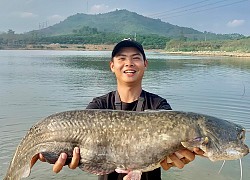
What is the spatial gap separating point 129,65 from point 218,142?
1161mm

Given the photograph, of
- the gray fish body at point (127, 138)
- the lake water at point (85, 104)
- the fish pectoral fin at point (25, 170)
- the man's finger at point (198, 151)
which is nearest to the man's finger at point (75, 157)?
the gray fish body at point (127, 138)

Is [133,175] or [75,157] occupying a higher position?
[75,157]

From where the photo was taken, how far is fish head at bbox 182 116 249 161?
301 cm

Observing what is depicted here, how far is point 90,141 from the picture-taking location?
121 inches

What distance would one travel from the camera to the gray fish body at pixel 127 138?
10.0ft

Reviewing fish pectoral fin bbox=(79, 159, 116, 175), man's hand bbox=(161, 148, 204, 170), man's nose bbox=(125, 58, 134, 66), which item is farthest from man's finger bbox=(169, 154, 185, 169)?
man's nose bbox=(125, 58, 134, 66)

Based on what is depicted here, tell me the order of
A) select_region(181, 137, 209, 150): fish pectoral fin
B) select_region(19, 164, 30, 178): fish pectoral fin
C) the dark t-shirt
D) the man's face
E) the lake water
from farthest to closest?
the lake water → the man's face → the dark t-shirt → select_region(19, 164, 30, 178): fish pectoral fin → select_region(181, 137, 209, 150): fish pectoral fin

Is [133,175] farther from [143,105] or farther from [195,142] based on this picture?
[143,105]

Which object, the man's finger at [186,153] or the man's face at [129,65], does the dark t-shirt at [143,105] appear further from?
the man's finger at [186,153]

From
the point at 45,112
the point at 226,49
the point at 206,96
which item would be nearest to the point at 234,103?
the point at 206,96

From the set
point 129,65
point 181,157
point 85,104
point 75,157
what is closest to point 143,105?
point 129,65

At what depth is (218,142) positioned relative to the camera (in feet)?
9.97

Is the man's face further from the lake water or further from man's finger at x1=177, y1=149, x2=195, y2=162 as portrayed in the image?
the lake water

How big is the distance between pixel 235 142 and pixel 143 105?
3.09 feet
